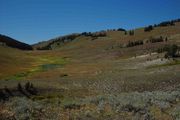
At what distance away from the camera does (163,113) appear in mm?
21766

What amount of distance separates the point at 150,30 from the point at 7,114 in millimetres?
156543

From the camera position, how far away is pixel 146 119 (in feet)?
64.2

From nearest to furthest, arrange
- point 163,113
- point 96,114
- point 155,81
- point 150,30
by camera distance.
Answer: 1. point 96,114
2. point 163,113
3. point 155,81
4. point 150,30

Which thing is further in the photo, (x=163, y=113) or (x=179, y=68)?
(x=179, y=68)

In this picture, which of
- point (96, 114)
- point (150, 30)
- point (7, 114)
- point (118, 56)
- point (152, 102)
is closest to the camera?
point (7, 114)

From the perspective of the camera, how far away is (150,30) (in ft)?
561

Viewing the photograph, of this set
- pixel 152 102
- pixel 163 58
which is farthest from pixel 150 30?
pixel 152 102

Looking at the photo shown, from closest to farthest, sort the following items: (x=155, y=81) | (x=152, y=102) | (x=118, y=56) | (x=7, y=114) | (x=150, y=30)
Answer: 1. (x=7, y=114)
2. (x=152, y=102)
3. (x=155, y=81)
4. (x=118, y=56)
5. (x=150, y=30)

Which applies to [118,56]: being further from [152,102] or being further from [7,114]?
[7,114]

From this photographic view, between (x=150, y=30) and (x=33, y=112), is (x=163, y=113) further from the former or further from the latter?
(x=150, y=30)

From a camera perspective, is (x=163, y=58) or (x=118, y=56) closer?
(x=163, y=58)

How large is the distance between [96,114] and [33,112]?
366 cm

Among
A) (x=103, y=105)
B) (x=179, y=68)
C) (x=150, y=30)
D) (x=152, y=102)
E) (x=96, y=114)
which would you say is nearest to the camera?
(x=96, y=114)

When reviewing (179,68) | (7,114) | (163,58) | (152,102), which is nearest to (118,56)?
(163,58)
